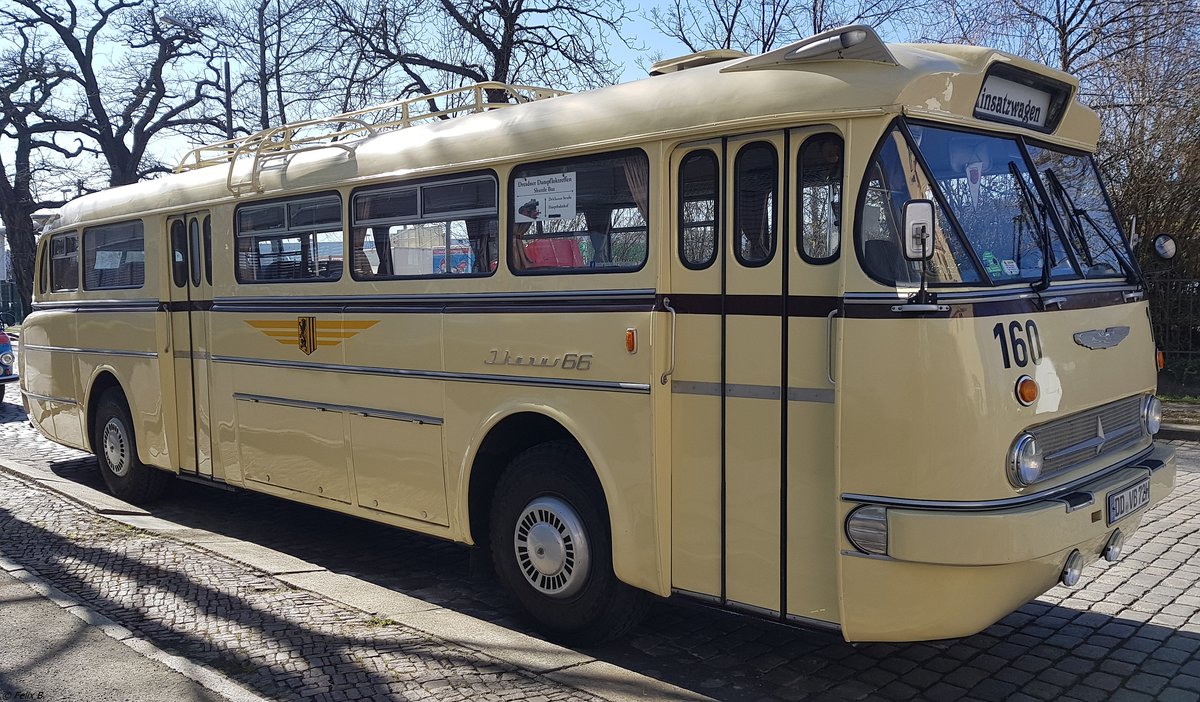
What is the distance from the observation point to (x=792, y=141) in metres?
4.37

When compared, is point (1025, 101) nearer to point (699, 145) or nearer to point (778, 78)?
point (778, 78)

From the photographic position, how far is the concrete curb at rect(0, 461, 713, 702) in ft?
15.4

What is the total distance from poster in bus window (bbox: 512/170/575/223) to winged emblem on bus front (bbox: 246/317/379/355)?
151 centimetres

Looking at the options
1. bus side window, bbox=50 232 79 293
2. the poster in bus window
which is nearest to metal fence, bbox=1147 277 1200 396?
the poster in bus window

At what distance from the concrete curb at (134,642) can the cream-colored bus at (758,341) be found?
1.63 meters

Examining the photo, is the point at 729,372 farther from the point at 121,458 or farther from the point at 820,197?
the point at 121,458

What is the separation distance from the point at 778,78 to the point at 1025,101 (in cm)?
133

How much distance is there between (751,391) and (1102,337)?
5.66 ft

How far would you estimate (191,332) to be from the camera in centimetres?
830

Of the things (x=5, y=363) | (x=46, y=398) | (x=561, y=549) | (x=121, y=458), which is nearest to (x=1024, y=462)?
(x=561, y=549)

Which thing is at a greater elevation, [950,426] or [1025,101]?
[1025,101]

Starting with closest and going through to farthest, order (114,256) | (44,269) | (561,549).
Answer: (561,549)
(114,256)
(44,269)

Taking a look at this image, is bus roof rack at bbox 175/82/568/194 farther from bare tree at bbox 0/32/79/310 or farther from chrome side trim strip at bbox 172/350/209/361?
bare tree at bbox 0/32/79/310

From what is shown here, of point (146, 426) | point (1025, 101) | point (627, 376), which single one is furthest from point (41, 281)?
point (1025, 101)
